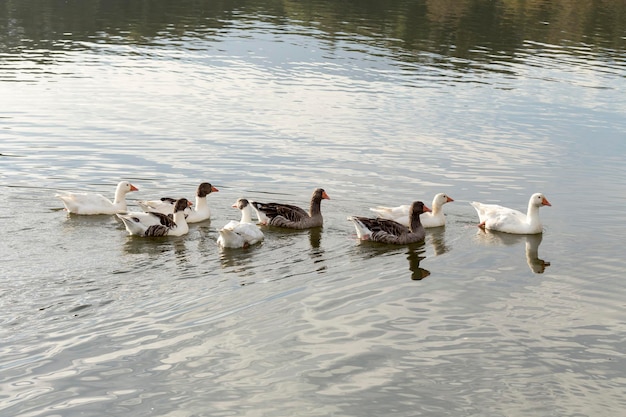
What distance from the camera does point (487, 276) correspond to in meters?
18.1

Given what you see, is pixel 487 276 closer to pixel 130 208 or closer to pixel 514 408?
pixel 514 408

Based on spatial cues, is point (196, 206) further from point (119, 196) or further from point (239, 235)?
point (239, 235)

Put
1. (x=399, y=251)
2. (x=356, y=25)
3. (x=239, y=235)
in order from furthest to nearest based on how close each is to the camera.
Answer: (x=356, y=25), (x=399, y=251), (x=239, y=235)

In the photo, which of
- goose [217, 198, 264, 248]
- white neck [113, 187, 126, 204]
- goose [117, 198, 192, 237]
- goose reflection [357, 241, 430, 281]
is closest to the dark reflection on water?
white neck [113, 187, 126, 204]

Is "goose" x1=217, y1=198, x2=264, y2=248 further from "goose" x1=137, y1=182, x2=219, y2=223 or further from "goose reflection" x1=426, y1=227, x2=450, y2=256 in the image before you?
"goose reflection" x1=426, y1=227, x2=450, y2=256

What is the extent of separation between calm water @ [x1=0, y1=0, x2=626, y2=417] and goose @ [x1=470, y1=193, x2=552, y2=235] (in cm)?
47

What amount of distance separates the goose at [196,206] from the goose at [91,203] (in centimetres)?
49

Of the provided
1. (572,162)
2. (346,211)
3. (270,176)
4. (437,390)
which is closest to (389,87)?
(572,162)

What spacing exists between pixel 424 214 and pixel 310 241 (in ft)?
9.65

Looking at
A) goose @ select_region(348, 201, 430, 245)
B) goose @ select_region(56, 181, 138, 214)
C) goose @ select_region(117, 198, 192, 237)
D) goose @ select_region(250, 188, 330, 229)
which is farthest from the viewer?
goose @ select_region(56, 181, 138, 214)

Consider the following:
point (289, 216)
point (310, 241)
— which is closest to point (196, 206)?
point (289, 216)

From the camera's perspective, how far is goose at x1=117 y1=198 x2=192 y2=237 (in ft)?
64.5

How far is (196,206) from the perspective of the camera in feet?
70.1

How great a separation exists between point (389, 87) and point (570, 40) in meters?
20.3
